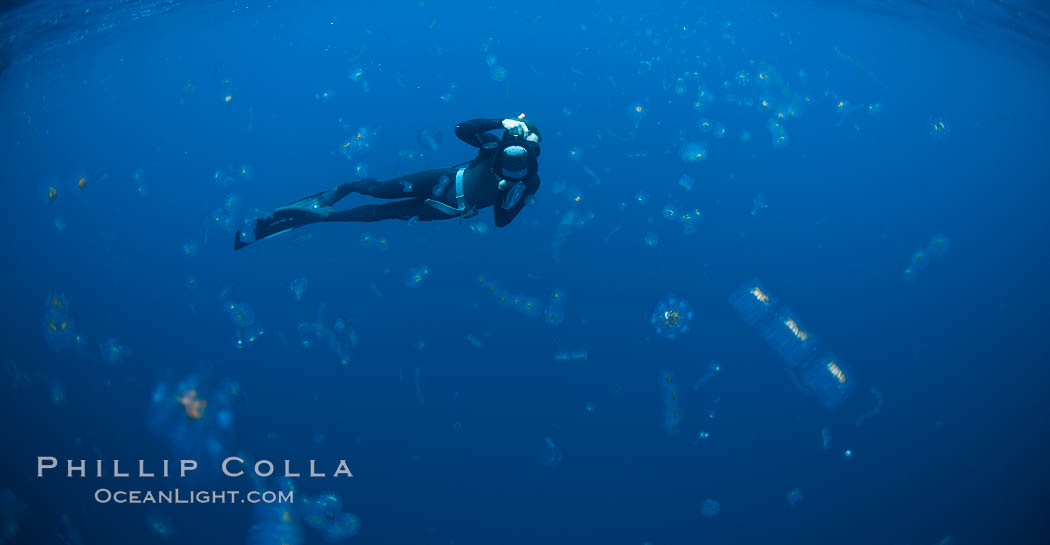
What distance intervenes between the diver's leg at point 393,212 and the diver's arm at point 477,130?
45.4 inches

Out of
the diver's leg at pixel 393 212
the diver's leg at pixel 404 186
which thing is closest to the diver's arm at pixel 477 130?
the diver's leg at pixel 404 186

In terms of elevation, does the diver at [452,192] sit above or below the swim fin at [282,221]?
above

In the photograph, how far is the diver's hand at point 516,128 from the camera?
525 cm

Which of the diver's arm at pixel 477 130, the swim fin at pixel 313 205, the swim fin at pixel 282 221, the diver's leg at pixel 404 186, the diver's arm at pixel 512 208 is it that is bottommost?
the swim fin at pixel 282 221

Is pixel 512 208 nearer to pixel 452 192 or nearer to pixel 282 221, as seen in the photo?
pixel 452 192

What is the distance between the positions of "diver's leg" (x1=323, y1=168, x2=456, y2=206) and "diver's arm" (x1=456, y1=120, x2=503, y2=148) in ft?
2.30

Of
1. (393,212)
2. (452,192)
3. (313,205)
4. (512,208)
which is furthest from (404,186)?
(512,208)

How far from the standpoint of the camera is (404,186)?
20.4 ft

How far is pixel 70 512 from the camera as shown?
808 centimetres

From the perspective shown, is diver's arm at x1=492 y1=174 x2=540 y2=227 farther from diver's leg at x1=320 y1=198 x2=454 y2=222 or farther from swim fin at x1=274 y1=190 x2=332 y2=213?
swim fin at x1=274 y1=190 x2=332 y2=213

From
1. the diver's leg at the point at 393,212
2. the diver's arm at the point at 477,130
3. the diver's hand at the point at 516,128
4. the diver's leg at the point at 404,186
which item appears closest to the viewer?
the diver's hand at the point at 516,128

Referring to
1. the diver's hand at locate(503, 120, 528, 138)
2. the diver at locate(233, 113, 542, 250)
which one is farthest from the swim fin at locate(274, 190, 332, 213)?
the diver's hand at locate(503, 120, 528, 138)

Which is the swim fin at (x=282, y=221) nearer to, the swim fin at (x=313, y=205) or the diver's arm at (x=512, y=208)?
the swim fin at (x=313, y=205)

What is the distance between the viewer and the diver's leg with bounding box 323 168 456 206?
20.2ft
